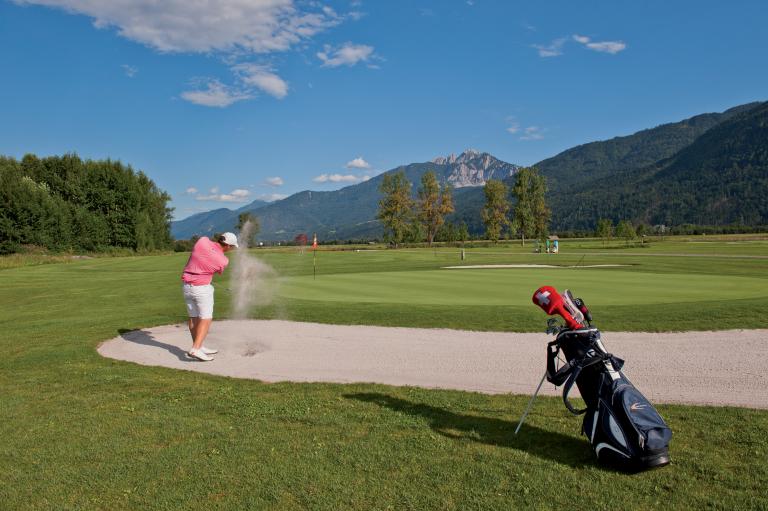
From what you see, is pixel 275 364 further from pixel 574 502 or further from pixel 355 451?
pixel 574 502

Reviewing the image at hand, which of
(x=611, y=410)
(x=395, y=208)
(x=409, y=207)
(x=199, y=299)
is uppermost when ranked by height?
(x=409, y=207)

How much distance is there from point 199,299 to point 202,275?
0.51 metres

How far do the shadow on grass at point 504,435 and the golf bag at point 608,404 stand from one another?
0.32m

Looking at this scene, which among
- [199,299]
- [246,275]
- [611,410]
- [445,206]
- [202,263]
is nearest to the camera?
[611,410]

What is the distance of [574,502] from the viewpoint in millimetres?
4203

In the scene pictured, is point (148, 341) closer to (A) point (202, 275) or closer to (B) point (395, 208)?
(A) point (202, 275)

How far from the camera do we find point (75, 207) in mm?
73938

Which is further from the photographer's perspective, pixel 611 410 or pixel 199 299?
pixel 199 299

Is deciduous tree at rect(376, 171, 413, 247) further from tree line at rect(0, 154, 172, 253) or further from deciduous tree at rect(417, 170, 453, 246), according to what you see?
tree line at rect(0, 154, 172, 253)

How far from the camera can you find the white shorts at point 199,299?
9828mm

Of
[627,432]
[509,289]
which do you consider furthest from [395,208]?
[627,432]

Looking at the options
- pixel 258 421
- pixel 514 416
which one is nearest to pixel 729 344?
pixel 514 416

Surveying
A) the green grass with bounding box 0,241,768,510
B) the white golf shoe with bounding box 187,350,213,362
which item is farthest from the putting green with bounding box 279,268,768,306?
the green grass with bounding box 0,241,768,510

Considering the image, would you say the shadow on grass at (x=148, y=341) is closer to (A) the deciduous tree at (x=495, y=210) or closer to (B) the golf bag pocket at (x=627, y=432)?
(B) the golf bag pocket at (x=627, y=432)
